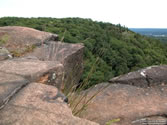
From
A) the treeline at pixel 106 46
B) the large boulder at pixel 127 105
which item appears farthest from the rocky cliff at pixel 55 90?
the treeline at pixel 106 46

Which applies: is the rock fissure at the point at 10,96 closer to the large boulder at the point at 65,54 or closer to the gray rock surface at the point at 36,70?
the gray rock surface at the point at 36,70

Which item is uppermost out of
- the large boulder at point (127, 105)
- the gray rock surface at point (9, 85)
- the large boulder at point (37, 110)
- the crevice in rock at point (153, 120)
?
the gray rock surface at point (9, 85)

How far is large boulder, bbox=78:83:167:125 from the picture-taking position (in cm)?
276

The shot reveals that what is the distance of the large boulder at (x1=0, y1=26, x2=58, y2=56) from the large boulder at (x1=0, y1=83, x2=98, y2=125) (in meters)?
1.99

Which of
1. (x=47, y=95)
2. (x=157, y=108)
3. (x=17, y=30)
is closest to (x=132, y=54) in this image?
(x=17, y=30)

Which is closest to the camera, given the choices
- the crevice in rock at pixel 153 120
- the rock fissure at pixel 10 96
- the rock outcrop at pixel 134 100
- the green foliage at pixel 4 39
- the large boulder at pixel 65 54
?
the rock fissure at pixel 10 96

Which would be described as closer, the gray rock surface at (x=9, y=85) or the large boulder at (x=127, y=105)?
the gray rock surface at (x=9, y=85)

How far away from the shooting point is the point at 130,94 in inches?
141

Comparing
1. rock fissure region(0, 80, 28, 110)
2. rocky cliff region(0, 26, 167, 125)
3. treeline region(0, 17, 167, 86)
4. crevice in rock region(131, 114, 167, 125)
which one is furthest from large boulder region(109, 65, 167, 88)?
treeline region(0, 17, 167, 86)

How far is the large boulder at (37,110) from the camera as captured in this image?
1.27 m

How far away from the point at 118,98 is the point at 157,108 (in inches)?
23.8

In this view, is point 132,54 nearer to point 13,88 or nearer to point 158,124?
point 158,124

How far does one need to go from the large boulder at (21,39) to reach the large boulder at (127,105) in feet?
4.32

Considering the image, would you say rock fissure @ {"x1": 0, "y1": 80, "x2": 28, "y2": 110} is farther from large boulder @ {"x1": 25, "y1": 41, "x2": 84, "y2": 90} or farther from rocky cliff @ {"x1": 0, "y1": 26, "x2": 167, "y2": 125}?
large boulder @ {"x1": 25, "y1": 41, "x2": 84, "y2": 90}
